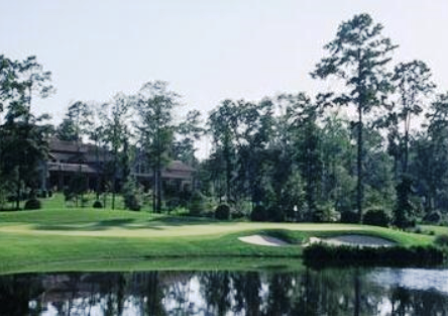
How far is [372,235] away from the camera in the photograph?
48.1m

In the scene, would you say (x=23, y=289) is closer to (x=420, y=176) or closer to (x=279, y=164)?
(x=279, y=164)

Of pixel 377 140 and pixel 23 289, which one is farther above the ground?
pixel 377 140

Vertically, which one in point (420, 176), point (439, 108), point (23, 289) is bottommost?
point (23, 289)

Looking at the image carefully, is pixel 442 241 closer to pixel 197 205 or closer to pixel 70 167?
pixel 197 205

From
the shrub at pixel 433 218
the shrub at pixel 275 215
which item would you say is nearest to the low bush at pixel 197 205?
the shrub at pixel 275 215

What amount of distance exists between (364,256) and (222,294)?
1838 cm

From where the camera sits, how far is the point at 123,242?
41281 millimetres

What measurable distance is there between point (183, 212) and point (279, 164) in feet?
51.7

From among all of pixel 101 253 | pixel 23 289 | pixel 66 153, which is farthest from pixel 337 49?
pixel 66 153

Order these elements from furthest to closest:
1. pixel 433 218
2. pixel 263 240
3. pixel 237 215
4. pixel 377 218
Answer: pixel 433 218, pixel 237 215, pixel 377 218, pixel 263 240

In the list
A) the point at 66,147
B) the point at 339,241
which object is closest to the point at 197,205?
the point at 339,241

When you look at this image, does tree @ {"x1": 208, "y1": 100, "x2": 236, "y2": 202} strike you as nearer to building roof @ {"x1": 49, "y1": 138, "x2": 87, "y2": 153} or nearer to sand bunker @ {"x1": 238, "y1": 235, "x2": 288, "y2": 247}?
building roof @ {"x1": 49, "y1": 138, "x2": 87, "y2": 153}

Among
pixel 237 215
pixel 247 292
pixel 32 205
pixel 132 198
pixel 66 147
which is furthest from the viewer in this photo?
pixel 66 147

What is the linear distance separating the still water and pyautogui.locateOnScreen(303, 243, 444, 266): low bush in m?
7.13
